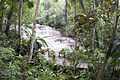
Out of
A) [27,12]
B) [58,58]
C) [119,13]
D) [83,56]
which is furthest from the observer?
[27,12]

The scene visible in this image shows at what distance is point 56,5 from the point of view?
2811cm

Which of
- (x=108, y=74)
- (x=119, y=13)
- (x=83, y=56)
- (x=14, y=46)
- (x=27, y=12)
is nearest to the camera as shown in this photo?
(x=119, y=13)

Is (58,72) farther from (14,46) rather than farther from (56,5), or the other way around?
(56,5)

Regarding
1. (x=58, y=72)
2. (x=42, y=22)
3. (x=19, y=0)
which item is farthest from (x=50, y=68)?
(x=42, y=22)

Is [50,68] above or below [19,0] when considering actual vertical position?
below

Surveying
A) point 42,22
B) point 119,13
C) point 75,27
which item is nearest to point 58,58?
point 75,27

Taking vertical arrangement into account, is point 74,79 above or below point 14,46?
below

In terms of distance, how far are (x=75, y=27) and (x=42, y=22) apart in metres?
18.6

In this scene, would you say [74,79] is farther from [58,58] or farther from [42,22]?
[42,22]

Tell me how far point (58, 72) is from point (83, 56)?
3.35ft

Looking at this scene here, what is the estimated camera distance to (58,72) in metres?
8.79

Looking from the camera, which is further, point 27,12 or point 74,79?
point 27,12

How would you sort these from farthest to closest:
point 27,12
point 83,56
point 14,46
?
1. point 27,12
2. point 14,46
3. point 83,56

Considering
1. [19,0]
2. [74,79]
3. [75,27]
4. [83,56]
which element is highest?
[19,0]
